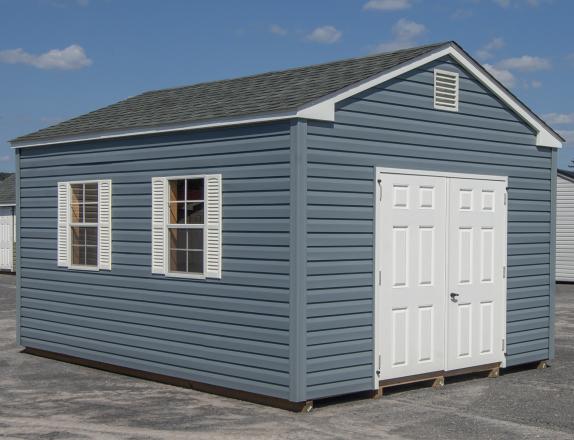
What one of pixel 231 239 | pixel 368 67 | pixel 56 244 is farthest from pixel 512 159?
pixel 56 244

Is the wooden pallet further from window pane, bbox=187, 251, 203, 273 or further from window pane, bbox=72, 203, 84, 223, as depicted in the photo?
window pane, bbox=72, 203, 84, 223

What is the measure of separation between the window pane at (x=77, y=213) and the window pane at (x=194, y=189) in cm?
247

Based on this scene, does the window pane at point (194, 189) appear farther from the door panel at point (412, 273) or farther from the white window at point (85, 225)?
the door panel at point (412, 273)

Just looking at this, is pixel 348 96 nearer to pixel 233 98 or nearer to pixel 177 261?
pixel 233 98

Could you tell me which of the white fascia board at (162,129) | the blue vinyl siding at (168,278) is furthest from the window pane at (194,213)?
the white fascia board at (162,129)

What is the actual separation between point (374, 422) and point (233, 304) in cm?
211

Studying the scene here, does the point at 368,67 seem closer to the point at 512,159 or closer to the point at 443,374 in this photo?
the point at 512,159

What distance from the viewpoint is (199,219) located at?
10562 millimetres

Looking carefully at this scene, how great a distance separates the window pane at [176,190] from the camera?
10.9 m

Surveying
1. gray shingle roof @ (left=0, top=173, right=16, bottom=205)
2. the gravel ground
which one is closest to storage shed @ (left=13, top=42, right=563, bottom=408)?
the gravel ground

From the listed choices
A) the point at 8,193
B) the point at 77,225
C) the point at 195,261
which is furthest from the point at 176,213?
the point at 8,193

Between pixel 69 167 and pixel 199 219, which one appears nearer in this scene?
pixel 199 219

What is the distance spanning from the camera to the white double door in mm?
10188

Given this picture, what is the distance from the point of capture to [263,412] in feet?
30.5
